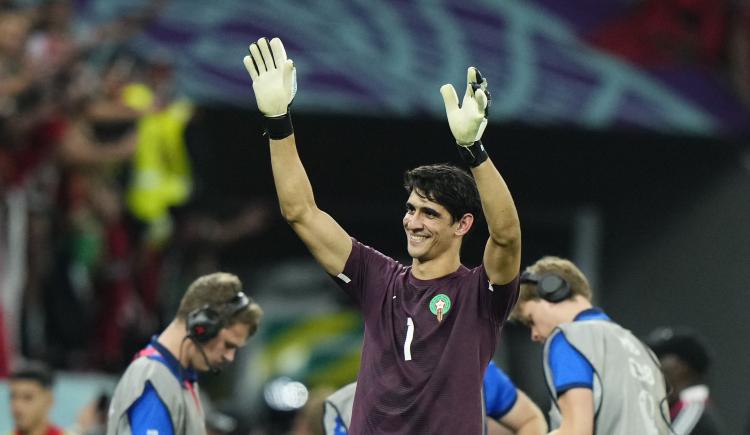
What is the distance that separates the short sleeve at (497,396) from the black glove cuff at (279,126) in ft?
5.87

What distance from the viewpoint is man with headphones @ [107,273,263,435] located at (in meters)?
5.98

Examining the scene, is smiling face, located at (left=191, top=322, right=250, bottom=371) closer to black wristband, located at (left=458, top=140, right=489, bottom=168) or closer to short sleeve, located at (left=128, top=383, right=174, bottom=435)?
short sleeve, located at (left=128, top=383, right=174, bottom=435)

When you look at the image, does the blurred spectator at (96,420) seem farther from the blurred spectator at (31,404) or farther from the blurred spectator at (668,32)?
the blurred spectator at (668,32)

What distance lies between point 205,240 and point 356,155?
2526mm

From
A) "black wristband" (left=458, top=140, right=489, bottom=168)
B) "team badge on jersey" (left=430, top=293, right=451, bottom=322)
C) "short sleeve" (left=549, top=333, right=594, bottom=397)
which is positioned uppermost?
"black wristband" (left=458, top=140, right=489, bottom=168)

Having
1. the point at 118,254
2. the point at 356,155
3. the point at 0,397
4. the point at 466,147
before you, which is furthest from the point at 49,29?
the point at 466,147

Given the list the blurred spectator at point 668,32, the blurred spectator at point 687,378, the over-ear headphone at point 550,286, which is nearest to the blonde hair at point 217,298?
the over-ear headphone at point 550,286

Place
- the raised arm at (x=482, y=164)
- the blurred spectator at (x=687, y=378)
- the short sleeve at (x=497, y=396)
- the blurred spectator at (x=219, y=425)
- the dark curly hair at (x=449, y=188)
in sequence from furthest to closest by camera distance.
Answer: the blurred spectator at (x=219, y=425)
the blurred spectator at (x=687, y=378)
the short sleeve at (x=497, y=396)
the dark curly hair at (x=449, y=188)
the raised arm at (x=482, y=164)

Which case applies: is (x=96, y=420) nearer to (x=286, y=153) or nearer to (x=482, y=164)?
(x=286, y=153)

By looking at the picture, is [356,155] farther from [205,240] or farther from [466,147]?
[466,147]

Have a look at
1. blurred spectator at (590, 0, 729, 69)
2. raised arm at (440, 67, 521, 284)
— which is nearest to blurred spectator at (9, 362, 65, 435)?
raised arm at (440, 67, 521, 284)

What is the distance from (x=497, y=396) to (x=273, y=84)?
200 cm

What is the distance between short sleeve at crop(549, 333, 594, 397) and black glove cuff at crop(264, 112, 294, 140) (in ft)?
4.69

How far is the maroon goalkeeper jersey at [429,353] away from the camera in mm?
5180
